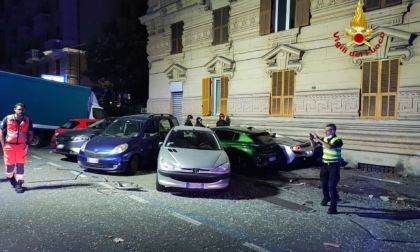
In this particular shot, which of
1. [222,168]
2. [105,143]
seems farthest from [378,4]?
[105,143]

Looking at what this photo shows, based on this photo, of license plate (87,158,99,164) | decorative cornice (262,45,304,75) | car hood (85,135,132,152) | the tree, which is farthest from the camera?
the tree

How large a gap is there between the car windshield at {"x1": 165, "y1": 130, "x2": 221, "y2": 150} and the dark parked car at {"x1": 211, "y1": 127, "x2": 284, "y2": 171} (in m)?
1.94

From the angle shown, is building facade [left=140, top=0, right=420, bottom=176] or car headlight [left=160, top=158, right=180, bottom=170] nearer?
car headlight [left=160, top=158, right=180, bottom=170]

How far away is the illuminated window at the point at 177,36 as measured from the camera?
64.4ft

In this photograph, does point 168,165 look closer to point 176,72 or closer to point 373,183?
point 373,183

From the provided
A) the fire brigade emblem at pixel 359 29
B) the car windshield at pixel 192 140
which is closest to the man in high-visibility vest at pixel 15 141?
the car windshield at pixel 192 140

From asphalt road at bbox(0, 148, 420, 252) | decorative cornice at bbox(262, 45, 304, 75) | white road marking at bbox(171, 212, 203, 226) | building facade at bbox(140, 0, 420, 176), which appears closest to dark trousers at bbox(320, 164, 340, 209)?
asphalt road at bbox(0, 148, 420, 252)

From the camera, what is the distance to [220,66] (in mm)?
16938

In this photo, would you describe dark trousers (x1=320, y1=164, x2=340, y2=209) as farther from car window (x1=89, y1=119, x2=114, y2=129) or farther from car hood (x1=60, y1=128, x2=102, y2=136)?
car window (x1=89, y1=119, x2=114, y2=129)

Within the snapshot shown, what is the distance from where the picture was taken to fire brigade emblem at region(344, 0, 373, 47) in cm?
1152

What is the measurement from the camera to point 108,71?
24.7 m

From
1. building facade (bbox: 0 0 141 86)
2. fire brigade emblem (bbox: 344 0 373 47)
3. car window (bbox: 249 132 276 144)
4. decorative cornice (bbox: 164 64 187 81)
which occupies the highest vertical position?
building facade (bbox: 0 0 141 86)

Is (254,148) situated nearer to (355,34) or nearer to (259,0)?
(355,34)

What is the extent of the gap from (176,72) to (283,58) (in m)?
7.49
